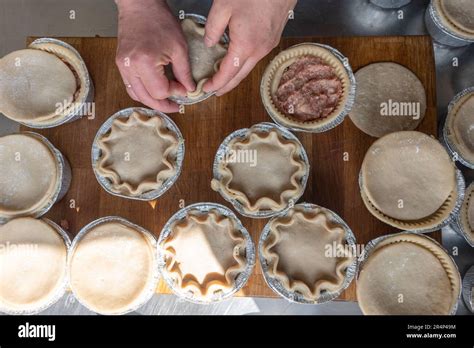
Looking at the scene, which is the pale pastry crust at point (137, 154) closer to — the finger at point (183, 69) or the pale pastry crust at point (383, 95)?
the finger at point (183, 69)

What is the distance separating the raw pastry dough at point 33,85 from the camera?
61.2 inches

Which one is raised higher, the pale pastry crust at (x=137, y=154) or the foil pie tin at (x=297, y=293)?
the pale pastry crust at (x=137, y=154)

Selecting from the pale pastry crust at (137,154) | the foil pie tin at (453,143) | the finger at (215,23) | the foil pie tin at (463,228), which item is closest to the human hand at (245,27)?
the finger at (215,23)

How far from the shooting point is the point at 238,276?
1434mm

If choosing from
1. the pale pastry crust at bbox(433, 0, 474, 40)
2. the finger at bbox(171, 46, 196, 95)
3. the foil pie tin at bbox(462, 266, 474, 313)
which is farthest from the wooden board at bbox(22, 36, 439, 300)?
the foil pie tin at bbox(462, 266, 474, 313)

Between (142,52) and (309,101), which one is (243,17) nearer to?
(142,52)

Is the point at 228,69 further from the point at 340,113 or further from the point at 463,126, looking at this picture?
the point at 463,126

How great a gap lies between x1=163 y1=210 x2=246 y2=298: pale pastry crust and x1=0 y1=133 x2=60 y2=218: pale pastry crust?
485mm

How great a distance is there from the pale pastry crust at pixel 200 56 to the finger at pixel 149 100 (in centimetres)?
8

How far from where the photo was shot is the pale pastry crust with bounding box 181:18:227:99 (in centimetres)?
152

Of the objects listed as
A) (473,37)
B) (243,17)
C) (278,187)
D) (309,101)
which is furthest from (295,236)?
(473,37)

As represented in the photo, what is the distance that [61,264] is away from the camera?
1.47 metres

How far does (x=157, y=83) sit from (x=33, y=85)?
21.7 inches

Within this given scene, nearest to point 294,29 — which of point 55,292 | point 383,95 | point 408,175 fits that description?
point 383,95
